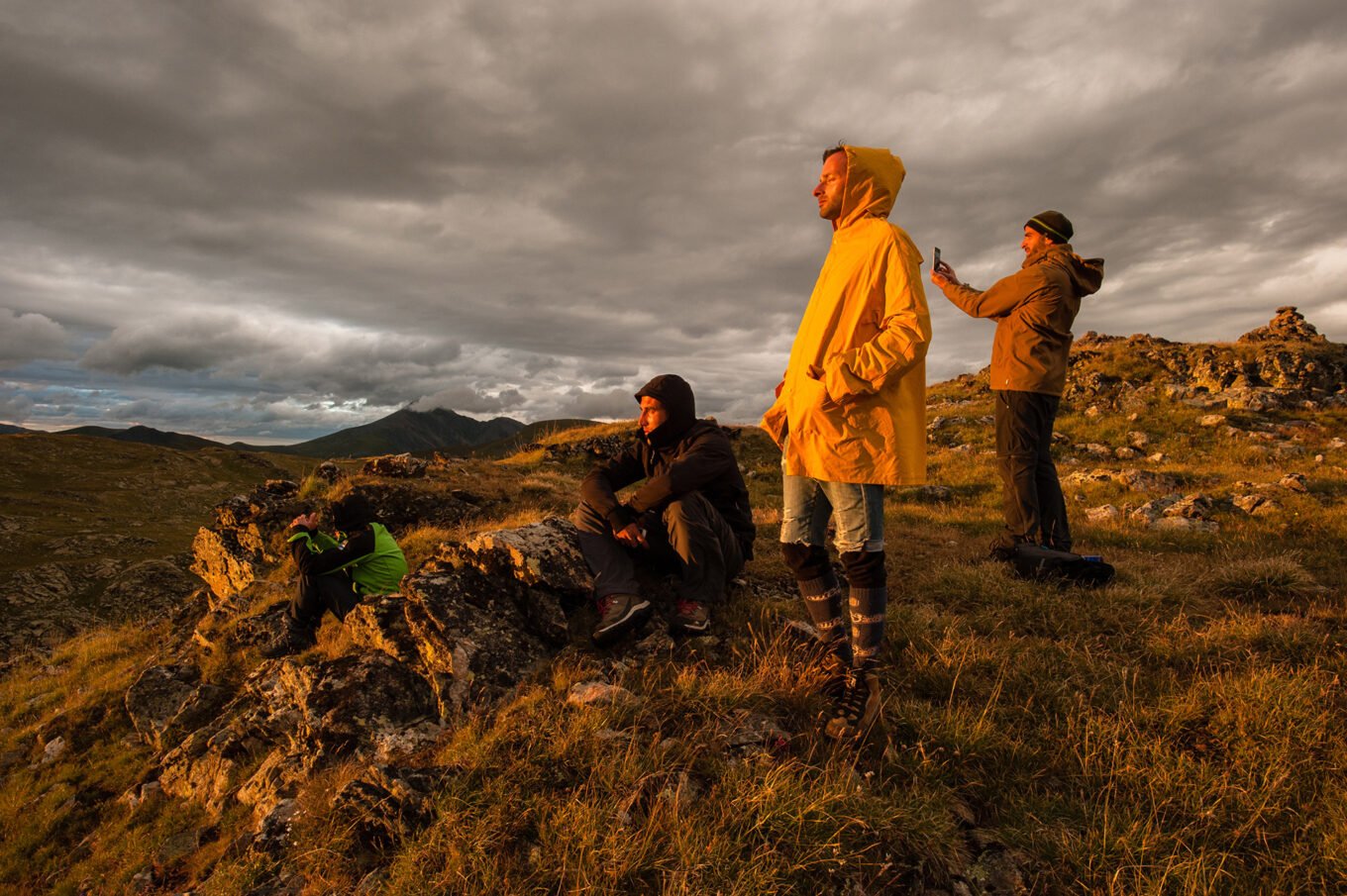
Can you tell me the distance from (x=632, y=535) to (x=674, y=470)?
27.3 inches

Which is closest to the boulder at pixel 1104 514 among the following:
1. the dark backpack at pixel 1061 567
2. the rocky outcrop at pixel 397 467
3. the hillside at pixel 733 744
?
the hillside at pixel 733 744

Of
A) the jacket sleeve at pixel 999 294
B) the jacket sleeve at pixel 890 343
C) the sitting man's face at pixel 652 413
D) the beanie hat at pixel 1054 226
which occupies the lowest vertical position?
the sitting man's face at pixel 652 413

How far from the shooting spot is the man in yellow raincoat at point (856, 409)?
11.2ft

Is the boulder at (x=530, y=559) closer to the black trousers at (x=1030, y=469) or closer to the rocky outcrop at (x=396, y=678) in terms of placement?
the rocky outcrop at (x=396, y=678)

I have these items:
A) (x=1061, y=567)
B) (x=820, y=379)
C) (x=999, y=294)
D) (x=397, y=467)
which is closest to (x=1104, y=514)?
(x=1061, y=567)

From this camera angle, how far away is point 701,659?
4.44m

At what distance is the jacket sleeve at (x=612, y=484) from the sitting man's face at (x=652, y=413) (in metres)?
0.50

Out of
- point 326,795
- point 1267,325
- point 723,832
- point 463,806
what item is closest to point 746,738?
point 723,832

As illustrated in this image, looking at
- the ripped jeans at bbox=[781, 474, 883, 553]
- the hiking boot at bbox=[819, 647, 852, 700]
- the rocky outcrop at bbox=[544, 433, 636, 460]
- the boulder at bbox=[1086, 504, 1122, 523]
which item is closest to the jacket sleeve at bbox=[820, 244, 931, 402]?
the ripped jeans at bbox=[781, 474, 883, 553]

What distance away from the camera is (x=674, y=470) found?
5.14 metres

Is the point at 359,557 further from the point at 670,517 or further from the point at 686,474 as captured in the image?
the point at 686,474

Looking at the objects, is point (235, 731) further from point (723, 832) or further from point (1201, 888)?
point (1201, 888)

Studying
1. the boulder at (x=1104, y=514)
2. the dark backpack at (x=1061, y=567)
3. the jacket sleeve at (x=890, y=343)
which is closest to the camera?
the jacket sleeve at (x=890, y=343)

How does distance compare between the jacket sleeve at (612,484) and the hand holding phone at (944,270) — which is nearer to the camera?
the jacket sleeve at (612,484)
